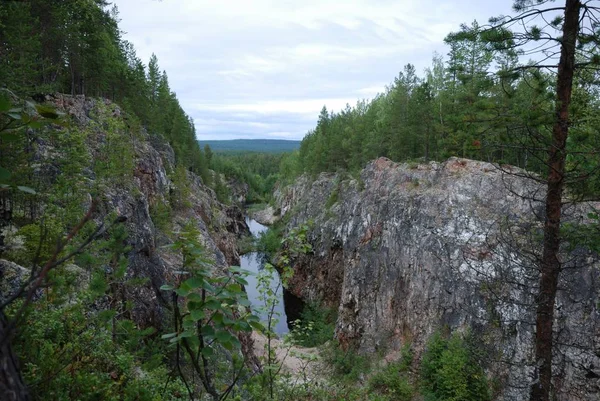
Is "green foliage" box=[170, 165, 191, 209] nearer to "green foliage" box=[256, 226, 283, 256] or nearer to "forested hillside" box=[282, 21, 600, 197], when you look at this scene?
"green foliage" box=[256, 226, 283, 256]

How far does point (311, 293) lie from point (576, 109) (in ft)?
89.7

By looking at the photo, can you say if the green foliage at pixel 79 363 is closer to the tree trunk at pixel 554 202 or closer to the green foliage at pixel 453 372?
the tree trunk at pixel 554 202

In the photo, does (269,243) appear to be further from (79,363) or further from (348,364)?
(79,363)

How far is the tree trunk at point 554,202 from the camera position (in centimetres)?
517

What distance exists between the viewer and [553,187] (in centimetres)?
538

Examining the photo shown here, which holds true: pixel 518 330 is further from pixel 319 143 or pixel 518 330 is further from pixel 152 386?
pixel 319 143

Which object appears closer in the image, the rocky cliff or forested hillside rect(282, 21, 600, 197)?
forested hillside rect(282, 21, 600, 197)

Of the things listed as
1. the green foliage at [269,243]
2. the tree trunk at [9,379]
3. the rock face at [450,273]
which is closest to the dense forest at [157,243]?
the tree trunk at [9,379]

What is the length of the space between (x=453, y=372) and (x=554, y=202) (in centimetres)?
1138

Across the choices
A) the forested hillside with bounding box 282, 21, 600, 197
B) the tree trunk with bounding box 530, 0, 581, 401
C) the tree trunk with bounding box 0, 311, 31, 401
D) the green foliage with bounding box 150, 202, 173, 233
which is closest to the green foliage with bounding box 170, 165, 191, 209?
the green foliage with bounding box 150, 202, 173, 233

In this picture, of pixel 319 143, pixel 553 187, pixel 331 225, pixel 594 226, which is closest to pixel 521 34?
pixel 553 187

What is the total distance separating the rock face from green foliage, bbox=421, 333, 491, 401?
786mm

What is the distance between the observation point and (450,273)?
59.7 feet

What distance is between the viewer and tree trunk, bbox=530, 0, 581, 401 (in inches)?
203
